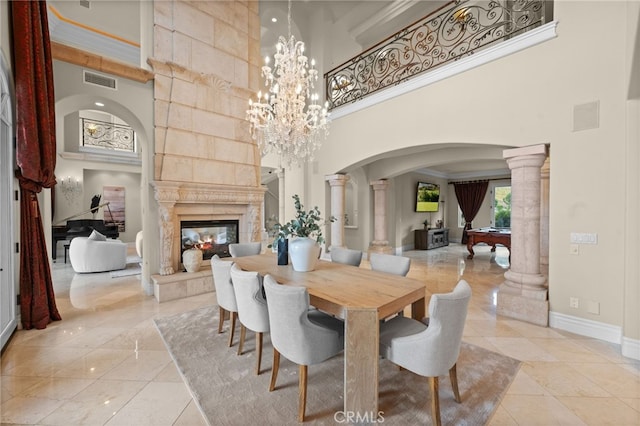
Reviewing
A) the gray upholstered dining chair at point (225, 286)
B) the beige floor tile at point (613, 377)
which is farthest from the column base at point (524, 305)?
the gray upholstered dining chair at point (225, 286)

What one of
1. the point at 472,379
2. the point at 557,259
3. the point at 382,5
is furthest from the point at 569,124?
the point at 382,5

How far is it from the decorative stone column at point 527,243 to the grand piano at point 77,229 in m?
9.82

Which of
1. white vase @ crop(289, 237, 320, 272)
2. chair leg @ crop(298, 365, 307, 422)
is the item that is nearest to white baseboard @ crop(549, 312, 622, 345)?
white vase @ crop(289, 237, 320, 272)

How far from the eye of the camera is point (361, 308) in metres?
1.63

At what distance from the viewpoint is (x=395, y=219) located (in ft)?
28.4

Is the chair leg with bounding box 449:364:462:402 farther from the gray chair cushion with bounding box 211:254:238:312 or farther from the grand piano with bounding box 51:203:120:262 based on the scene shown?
the grand piano with bounding box 51:203:120:262

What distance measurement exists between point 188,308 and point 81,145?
364 inches

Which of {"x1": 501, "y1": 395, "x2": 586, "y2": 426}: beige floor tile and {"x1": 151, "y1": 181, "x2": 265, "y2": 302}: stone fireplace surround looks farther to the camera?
{"x1": 151, "y1": 181, "x2": 265, "y2": 302}: stone fireplace surround

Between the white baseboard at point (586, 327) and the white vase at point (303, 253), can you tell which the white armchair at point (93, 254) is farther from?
the white baseboard at point (586, 327)

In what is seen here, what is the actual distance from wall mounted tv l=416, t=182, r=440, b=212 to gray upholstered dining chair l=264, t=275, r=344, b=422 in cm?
842

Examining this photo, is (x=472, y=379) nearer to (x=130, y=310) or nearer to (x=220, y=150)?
(x=130, y=310)

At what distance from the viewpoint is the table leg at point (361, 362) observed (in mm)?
1619

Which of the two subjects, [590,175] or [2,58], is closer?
[2,58]

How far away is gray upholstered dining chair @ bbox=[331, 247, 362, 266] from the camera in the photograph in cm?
327
